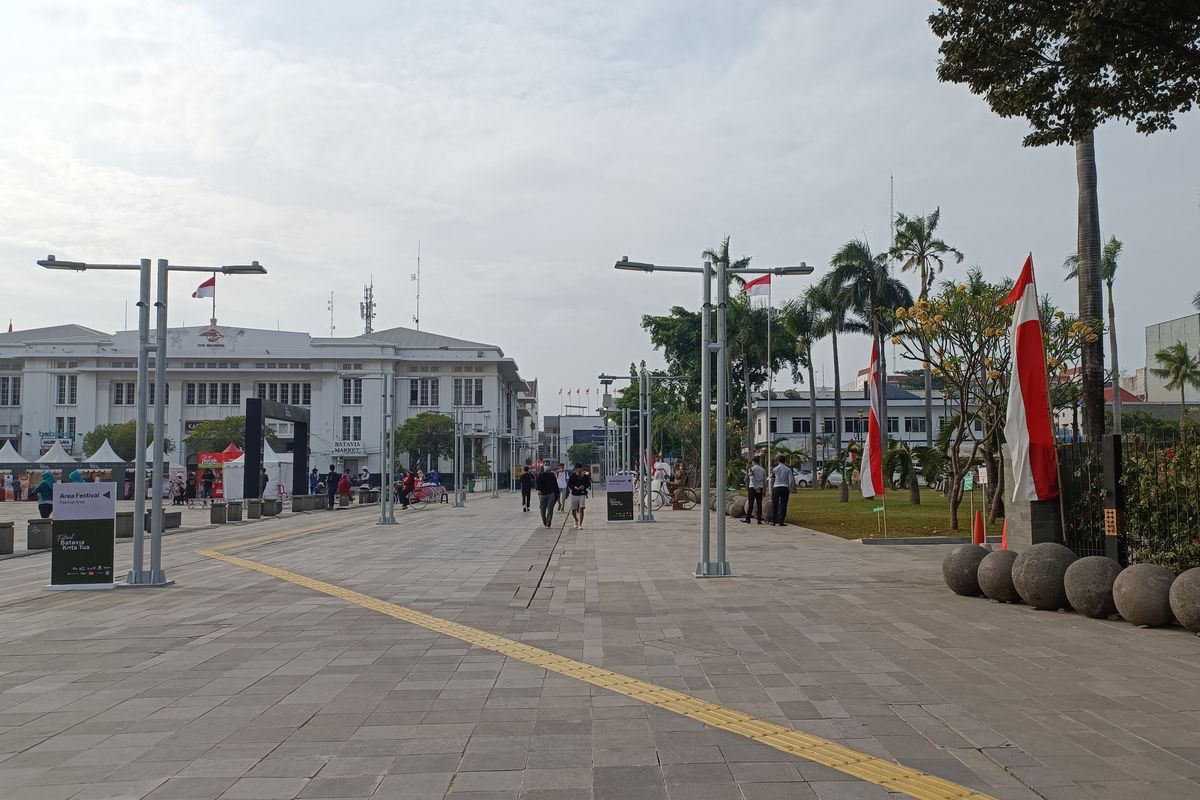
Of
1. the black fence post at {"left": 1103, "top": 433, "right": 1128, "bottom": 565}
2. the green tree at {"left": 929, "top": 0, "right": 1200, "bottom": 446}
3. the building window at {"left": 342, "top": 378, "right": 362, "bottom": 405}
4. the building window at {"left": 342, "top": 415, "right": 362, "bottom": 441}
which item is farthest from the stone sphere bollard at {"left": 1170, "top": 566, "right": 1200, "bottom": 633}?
the building window at {"left": 342, "top": 415, "right": 362, "bottom": 441}

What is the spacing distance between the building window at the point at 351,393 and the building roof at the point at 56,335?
73.6 ft

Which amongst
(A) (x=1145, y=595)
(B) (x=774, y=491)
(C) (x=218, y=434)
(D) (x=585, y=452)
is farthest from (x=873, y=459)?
(D) (x=585, y=452)

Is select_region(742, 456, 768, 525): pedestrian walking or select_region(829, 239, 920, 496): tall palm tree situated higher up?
select_region(829, 239, 920, 496): tall palm tree

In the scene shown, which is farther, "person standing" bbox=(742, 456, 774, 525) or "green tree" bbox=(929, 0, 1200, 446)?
"person standing" bbox=(742, 456, 774, 525)

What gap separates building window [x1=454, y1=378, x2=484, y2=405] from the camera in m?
94.8

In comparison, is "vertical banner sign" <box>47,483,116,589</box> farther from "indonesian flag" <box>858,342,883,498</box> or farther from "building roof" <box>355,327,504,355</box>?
"building roof" <box>355,327,504,355</box>

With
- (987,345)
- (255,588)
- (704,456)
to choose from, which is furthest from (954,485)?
(255,588)

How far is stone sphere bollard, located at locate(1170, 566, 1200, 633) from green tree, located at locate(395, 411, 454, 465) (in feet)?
256

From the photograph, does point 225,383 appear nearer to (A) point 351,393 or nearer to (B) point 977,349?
(A) point 351,393

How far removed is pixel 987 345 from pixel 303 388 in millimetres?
77353

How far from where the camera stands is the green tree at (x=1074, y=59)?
27.7ft

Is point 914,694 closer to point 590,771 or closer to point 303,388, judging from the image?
point 590,771

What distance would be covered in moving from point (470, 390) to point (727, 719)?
90.2 meters

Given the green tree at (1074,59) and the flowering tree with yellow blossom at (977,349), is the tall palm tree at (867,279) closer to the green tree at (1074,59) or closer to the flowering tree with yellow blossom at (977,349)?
the flowering tree with yellow blossom at (977,349)
